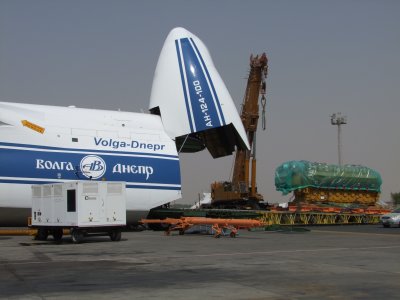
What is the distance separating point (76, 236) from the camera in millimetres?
Answer: 20516

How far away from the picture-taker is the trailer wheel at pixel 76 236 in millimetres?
20484

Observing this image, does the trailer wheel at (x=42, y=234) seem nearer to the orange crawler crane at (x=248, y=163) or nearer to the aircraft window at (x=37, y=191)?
the aircraft window at (x=37, y=191)

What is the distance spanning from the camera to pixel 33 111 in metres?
26.0

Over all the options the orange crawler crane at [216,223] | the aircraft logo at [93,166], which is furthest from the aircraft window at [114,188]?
the aircraft logo at [93,166]

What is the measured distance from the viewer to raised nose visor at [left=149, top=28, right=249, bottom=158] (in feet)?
99.2

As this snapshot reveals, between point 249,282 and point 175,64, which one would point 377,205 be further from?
point 249,282

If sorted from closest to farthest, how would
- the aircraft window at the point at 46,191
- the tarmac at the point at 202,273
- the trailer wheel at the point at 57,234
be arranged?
the tarmac at the point at 202,273 < the aircraft window at the point at 46,191 < the trailer wheel at the point at 57,234

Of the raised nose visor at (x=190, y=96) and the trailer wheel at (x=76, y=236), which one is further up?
the raised nose visor at (x=190, y=96)

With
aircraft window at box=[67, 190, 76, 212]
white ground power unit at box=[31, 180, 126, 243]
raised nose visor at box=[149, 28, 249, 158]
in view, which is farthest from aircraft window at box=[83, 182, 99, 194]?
raised nose visor at box=[149, 28, 249, 158]

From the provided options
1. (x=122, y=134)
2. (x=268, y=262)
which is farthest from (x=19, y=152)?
(x=268, y=262)

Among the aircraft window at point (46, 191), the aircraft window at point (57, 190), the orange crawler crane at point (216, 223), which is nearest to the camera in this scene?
the aircraft window at point (57, 190)

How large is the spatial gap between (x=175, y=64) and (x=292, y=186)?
548 inches

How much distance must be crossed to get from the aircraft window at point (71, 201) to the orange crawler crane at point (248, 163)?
64.1 ft

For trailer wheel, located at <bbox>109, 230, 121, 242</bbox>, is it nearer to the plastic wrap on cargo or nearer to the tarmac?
the tarmac
